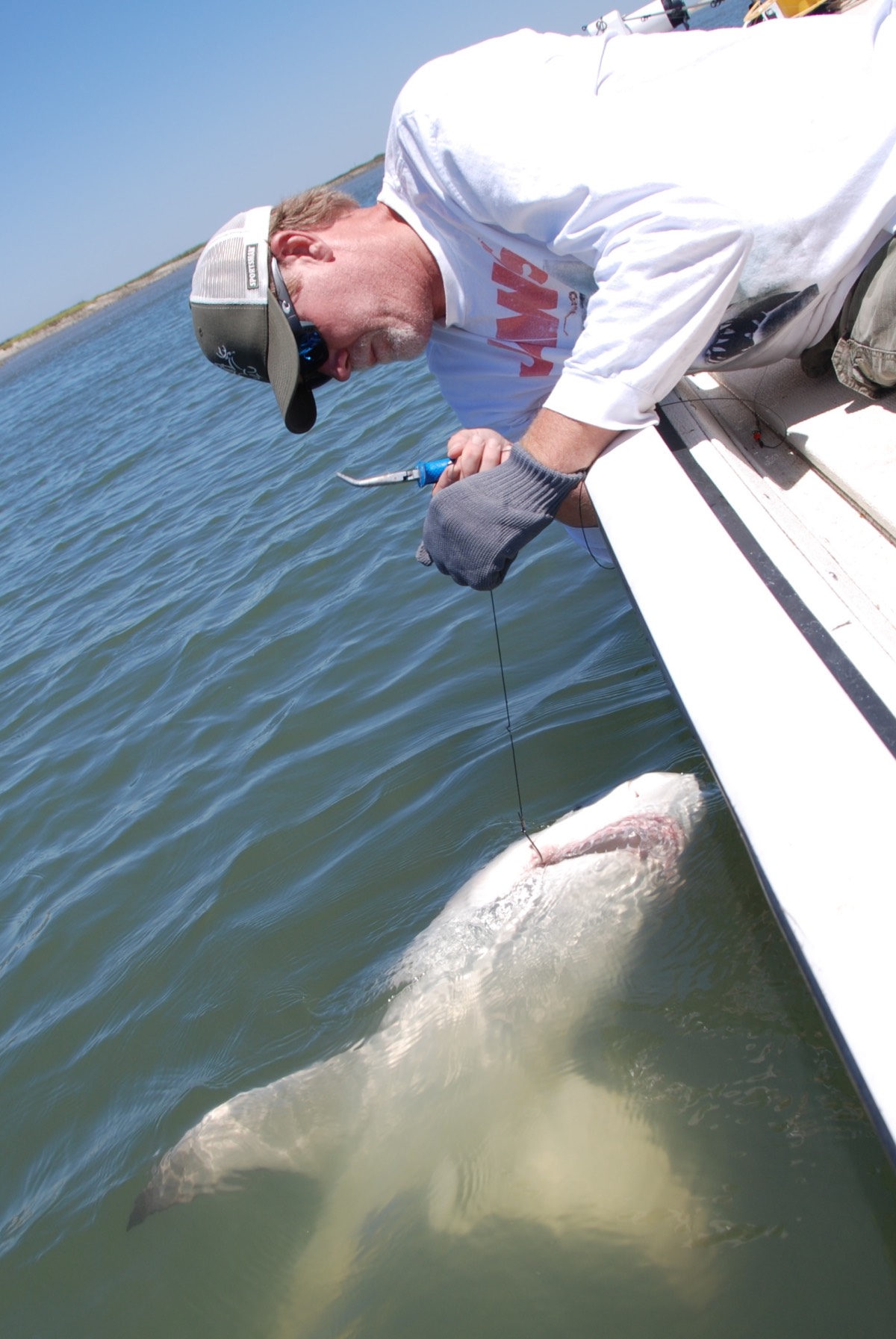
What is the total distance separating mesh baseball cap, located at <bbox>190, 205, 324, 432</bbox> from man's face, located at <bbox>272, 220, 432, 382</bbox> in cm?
7

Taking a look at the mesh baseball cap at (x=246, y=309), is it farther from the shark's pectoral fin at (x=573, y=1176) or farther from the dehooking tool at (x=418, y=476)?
the shark's pectoral fin at (x=573, y=1176)

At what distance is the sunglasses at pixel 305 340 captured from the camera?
2477 mm

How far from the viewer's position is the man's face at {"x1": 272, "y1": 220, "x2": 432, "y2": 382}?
98.3 inches

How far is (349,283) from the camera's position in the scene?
8.27 feet

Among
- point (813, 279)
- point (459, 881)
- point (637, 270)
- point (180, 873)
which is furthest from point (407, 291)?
point (180, 873)

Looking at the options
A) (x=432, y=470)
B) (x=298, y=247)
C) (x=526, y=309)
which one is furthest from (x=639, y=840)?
(x=298, y=247)

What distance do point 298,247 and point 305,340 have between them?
0.22 m

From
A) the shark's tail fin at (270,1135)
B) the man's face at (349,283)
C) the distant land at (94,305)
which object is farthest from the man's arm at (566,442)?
the distant land at (94,305)

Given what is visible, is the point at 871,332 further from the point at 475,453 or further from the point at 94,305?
the point at 94,305

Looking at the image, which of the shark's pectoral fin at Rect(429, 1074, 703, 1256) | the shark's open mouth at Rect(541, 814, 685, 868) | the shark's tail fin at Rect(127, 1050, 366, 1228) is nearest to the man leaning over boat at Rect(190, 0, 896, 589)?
the shark's open mouth at Rect(541, 814, 685, 868)

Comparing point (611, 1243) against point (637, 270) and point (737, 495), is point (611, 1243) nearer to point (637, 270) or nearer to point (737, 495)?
point (737, 495)

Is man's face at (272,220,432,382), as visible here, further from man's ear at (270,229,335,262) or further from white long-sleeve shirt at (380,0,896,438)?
white long-sleeve shirt at (380,0,896,438)

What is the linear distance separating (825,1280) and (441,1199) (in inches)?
36.8

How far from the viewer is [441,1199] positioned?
2424 mm
